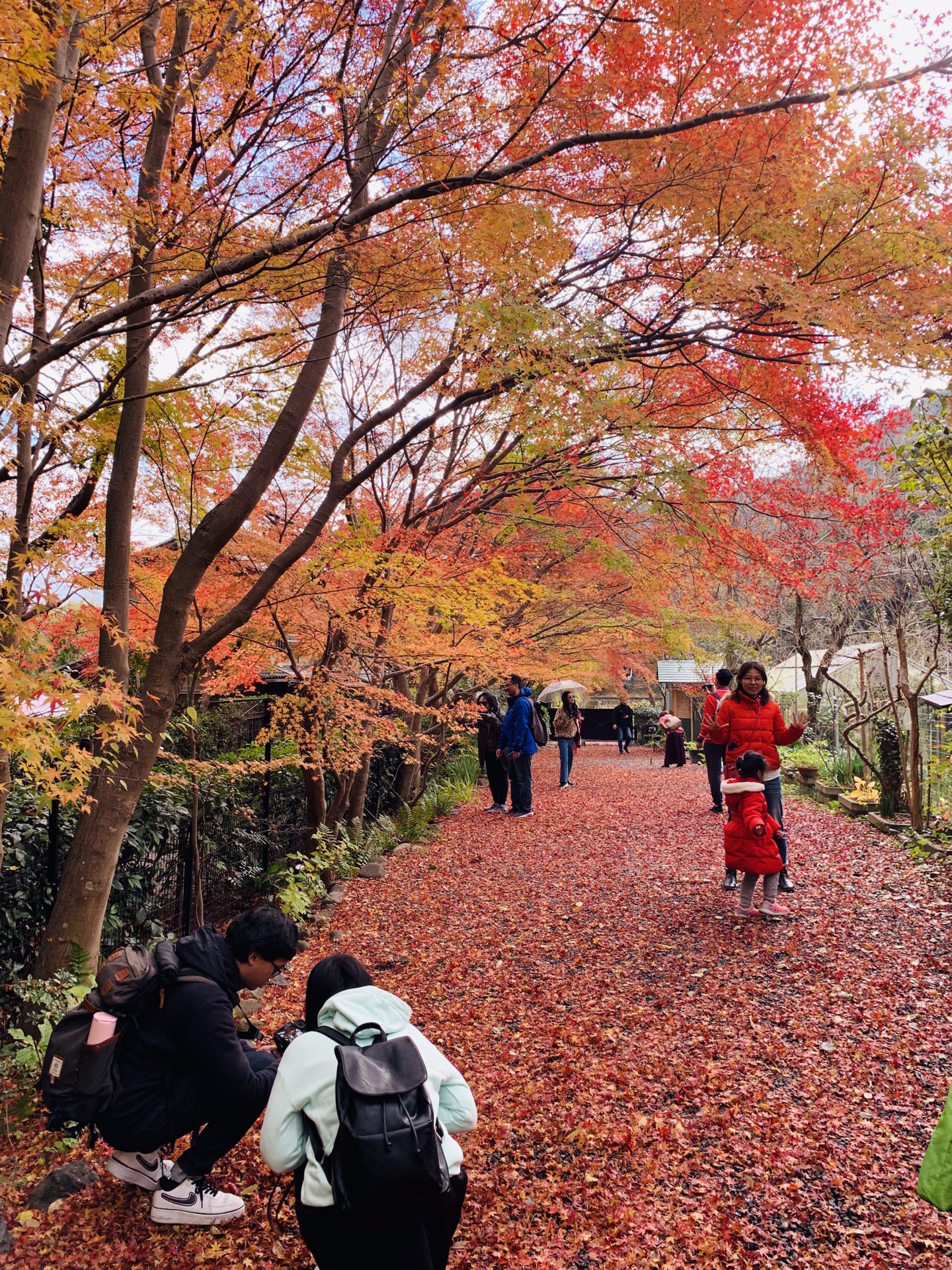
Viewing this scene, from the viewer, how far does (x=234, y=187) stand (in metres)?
3.67

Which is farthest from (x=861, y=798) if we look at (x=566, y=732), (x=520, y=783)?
(x=566, y=732)

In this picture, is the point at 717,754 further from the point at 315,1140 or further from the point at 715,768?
the point at 315,1140

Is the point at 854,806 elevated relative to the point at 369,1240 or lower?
lower

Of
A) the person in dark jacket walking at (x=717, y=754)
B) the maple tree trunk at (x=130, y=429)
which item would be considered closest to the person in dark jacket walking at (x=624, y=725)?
the person in dark jacket walking at (x=717, y=754)

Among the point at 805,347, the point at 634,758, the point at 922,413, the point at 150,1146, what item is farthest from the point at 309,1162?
the point at 634,758

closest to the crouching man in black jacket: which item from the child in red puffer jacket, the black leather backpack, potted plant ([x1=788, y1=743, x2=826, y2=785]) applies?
the black leather backpack

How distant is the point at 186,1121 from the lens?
8.65ft

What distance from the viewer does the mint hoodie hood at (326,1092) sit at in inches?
73.2

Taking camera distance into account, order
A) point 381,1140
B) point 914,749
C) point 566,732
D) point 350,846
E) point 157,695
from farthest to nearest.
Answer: point 566,732 < point 350,846 < point 914,749 < point 157,695 < point 381,1140

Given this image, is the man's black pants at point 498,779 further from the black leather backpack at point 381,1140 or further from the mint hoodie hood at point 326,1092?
the black leather backpack at point 381,1140

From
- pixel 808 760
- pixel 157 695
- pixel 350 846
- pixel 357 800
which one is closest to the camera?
pixel 157 695

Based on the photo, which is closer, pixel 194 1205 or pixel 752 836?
pixel 194 1205

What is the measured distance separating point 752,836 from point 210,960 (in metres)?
3.85

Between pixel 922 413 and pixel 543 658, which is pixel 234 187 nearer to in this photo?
pixel 922 413
